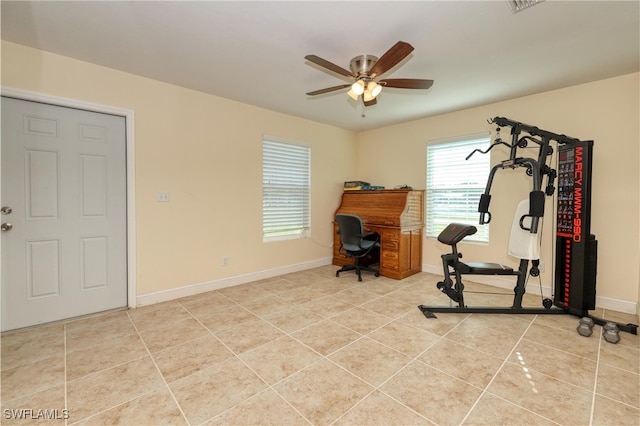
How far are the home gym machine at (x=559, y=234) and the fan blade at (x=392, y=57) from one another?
141cm

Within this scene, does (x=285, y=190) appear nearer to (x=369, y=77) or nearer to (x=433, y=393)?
(x=369, y=77)

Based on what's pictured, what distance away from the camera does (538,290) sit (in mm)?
A: 3541

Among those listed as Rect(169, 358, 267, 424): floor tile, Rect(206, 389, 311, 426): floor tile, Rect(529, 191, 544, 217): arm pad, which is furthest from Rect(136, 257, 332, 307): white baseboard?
Rect(529, 191, 544, 217): arm pad

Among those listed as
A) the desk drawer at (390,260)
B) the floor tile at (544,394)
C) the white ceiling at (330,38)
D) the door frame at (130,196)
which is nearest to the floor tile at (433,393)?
the floor tile at (544,394)

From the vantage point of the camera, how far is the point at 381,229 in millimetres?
4344

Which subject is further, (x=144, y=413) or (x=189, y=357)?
(x=189, y=357)

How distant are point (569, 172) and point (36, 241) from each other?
5.21 m

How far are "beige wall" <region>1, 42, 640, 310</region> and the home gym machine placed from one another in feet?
1.85

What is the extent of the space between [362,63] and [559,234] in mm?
2718

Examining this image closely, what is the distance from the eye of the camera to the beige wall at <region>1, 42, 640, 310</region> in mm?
A: 2910

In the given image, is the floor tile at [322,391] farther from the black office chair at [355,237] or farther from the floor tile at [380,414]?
the black office chair at [355,237]

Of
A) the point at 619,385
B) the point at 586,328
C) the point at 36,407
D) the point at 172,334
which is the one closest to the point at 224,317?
the point at 172,334

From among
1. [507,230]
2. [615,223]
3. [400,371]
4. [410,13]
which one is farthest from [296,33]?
[615,223]
